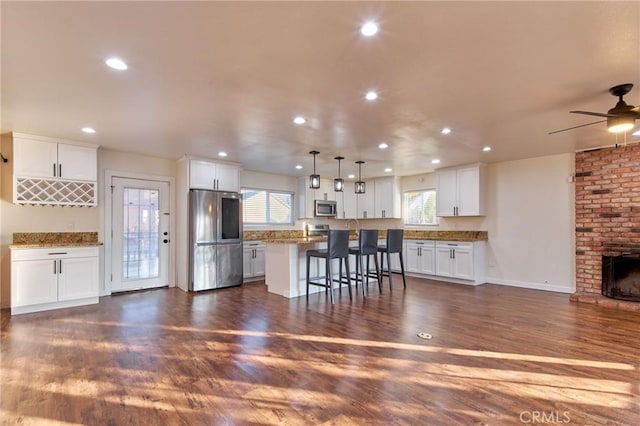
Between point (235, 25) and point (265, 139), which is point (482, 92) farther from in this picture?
point (265, 139)

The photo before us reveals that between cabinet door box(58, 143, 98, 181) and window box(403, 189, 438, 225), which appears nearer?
cabinet door box(58, 143, 98, 181)

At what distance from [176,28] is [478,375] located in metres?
3.25

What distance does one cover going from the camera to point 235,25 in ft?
6.40

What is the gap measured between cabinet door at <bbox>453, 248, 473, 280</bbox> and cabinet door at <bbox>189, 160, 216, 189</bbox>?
490 cm

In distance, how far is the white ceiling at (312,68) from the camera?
1.86 m

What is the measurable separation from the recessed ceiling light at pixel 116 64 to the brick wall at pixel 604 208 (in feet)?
21.1

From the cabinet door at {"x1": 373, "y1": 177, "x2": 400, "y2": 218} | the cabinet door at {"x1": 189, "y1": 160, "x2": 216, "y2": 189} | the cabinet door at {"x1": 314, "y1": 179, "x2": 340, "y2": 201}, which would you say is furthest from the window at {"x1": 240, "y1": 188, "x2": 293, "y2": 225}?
the cabinet door at {"x1": 373, "y1": 177, "x2": 400, "y2": 218}

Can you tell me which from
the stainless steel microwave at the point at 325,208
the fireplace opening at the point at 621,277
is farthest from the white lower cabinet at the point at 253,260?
the fireplace opening at the point at 621,277

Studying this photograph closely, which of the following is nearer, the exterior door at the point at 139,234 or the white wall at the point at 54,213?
the white wall at the point at 54,213

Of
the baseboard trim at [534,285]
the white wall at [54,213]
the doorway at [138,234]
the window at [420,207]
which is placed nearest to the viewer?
the white wall at [54,213]

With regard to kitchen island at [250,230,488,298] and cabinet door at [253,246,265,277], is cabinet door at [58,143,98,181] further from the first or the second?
cabinet door at [253,246,265,277]

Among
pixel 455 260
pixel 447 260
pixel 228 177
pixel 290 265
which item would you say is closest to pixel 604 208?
pixel 455 260

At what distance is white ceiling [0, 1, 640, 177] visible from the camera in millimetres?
1860

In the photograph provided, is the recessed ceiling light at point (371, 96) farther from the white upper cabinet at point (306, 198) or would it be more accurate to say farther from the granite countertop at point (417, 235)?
the white upper cabinet at point (306, 198)
